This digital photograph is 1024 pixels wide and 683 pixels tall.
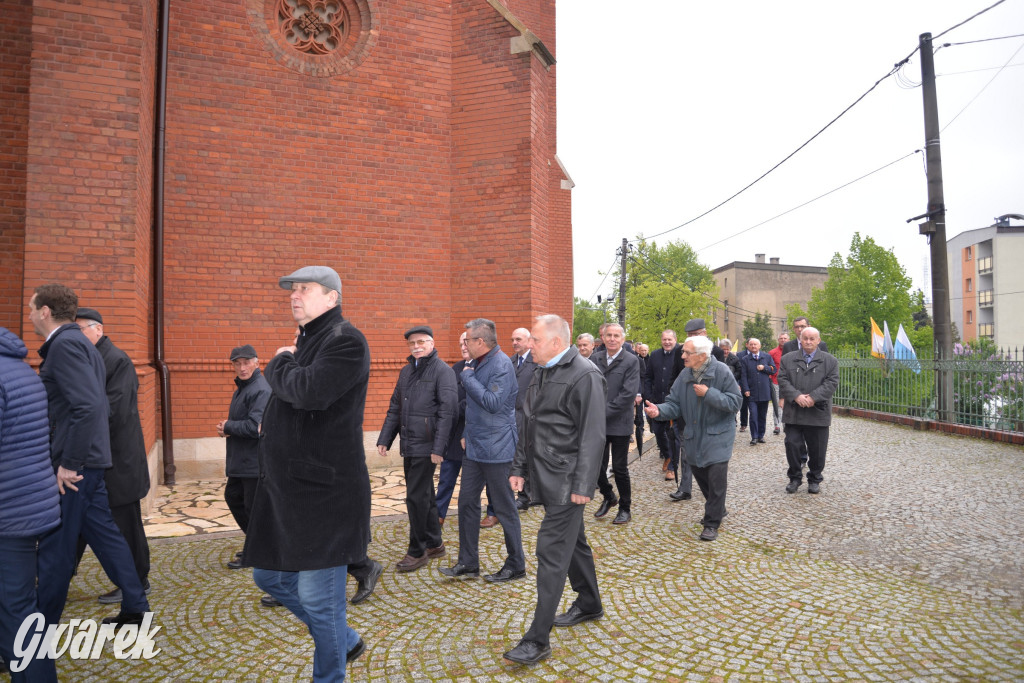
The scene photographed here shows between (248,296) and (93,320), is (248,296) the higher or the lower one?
the higher one

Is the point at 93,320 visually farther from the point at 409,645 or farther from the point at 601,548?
the point at 601,548

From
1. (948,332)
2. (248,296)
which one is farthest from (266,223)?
(948,332)

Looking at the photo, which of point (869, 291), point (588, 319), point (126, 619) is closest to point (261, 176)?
point (126, 619)

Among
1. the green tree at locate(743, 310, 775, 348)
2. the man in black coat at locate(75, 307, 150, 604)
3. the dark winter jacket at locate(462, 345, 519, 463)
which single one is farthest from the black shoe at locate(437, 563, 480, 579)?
the green tree at locate(743, 310, 775, 348)

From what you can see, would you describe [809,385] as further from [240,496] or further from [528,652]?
[240,496]

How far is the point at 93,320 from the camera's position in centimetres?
442

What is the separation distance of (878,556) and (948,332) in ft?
33.1

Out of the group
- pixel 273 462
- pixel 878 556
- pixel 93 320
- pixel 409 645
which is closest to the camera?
pixel 273 462

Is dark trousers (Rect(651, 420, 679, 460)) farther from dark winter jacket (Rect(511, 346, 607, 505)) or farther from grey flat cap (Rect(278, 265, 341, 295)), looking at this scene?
grey flat cap (Rect(278, 265, 341, 295))

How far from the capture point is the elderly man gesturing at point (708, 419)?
5.84m

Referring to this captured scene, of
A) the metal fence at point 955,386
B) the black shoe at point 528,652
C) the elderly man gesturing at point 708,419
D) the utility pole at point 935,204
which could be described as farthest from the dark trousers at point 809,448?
the utility pole at point 935,204

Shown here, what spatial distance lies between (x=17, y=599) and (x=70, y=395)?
3.31 ft

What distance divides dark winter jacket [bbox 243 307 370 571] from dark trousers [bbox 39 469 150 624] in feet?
4.62

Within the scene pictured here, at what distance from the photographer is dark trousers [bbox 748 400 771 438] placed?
11.1 metres
